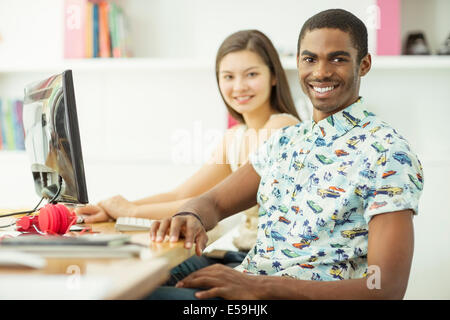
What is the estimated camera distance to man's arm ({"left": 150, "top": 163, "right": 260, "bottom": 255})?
1.11 m

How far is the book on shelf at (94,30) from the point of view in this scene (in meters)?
2.73

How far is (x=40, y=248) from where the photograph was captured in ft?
2.67

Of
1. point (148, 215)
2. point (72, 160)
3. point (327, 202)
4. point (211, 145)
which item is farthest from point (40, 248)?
point (211, 145)

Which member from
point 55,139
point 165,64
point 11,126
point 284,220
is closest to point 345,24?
point 284,220

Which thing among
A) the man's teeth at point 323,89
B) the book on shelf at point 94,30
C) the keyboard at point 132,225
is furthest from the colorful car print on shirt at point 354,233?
the book on shelf at point 94,30

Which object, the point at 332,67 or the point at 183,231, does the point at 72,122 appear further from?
the point at 332,67

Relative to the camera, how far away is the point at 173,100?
296 cm

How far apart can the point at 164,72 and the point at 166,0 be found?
0.38 m

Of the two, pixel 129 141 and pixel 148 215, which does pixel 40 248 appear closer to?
pixel 148 215

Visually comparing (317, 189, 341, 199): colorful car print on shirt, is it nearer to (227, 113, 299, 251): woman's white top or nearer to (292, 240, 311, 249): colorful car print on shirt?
(292, 240, 311, 249): colorful car print on shirt

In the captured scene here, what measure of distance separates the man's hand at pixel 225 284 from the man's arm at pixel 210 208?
0.07 metres

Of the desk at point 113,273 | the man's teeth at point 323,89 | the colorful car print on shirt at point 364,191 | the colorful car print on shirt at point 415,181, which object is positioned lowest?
the desk at point 113,273

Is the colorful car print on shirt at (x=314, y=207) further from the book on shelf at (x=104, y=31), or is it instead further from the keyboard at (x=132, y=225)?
the book on shelf at (x=104, y=31)

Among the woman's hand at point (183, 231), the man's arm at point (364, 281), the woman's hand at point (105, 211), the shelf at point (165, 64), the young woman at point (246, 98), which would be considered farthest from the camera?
the shelf at point (165, 64)
